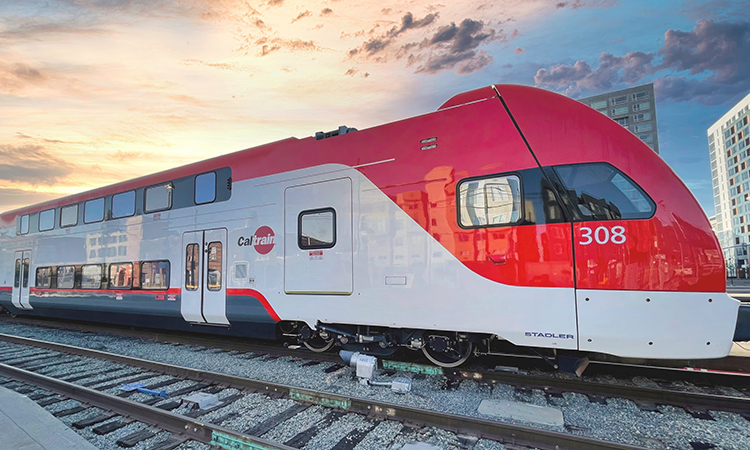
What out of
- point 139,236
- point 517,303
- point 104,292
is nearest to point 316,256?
point 517,303

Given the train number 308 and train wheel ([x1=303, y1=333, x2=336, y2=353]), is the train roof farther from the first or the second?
train wheel ([x1=303, y1=333, x2=336, y2=353])

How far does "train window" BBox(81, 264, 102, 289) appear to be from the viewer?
434 inches

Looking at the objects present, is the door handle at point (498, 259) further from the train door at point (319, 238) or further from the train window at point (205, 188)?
the train window at point (205, 188)

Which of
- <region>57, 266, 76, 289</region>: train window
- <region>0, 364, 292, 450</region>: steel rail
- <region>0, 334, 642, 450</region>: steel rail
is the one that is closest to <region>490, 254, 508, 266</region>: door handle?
<region>0, 334, 642, 450</region>: steel rail

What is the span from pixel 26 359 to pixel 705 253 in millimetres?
11331

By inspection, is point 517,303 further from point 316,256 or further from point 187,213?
point 187,213

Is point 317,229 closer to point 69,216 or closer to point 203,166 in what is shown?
point 203,166

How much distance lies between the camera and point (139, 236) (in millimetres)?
9953

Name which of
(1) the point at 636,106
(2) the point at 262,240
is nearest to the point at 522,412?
(2) the point at 262,240

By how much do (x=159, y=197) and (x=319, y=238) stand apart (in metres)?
5.00

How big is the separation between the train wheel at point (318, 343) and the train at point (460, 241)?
0.08 feet

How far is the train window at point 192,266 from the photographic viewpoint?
8617 mm

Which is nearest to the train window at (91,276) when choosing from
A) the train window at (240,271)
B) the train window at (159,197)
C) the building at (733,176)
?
the train window at (159,197)

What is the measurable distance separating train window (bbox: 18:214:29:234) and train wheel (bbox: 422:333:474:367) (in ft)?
48.6
